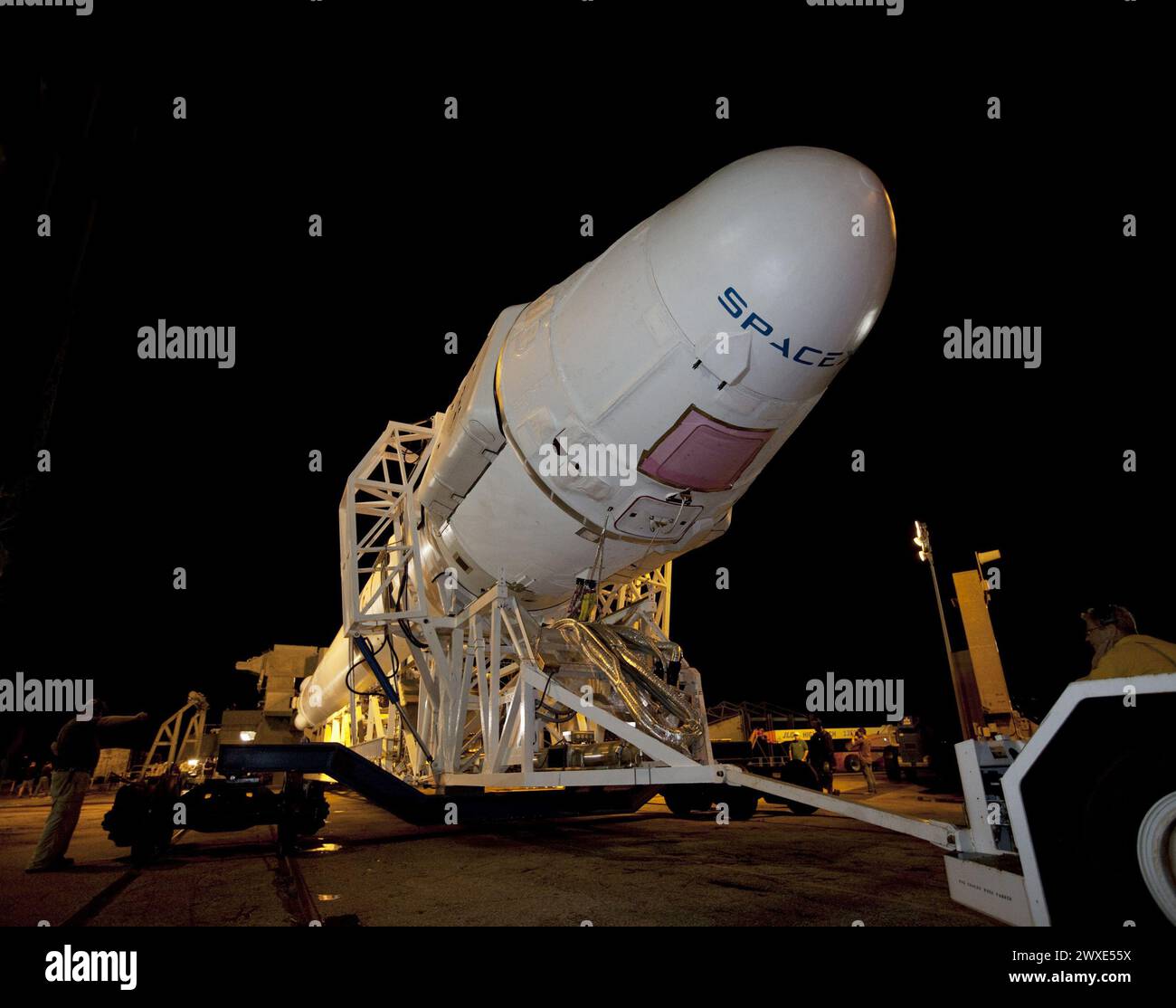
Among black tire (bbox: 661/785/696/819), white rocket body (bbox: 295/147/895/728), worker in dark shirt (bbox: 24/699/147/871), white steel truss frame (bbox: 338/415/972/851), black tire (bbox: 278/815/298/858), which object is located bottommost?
black tire (bbox: 661/785/696/819)

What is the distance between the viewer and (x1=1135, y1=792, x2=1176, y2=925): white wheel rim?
239 centimetres

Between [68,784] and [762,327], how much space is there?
7550mm

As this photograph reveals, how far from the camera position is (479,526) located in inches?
254

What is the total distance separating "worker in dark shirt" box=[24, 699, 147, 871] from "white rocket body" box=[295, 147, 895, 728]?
4179 millimetres

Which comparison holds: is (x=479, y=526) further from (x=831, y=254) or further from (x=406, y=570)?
(x=831, y=254)

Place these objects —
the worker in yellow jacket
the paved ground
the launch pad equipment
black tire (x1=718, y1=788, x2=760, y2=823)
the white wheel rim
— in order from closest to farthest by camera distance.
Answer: the white wheel rim, the worker in yellow jacket, the paved ground, the launch pad equipment, black tire (x1=718, y1=788, x2=760, y2=823)

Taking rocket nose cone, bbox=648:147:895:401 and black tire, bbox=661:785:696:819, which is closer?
rocket nose cone, bbox=648:147:895:401

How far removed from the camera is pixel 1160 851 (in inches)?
95.3

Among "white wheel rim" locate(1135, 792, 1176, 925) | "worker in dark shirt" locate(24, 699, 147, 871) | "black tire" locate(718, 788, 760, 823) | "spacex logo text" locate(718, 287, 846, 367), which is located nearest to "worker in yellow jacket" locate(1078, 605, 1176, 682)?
"white wheel rim" locate(1135, 792, 1176, 925)

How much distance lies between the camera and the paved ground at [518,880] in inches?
163

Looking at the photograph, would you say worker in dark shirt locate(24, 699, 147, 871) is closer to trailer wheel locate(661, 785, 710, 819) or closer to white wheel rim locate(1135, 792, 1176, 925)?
trailer wheel locate(661, 785, 710, 819)

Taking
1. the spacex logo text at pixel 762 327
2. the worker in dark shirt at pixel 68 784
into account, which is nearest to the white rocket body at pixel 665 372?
the spacex logo text at pixel 762 327
